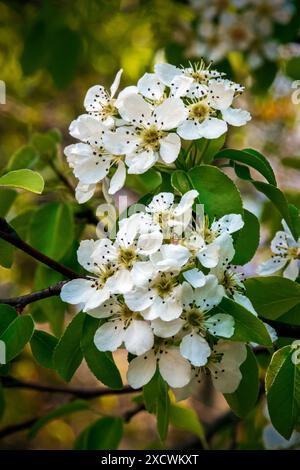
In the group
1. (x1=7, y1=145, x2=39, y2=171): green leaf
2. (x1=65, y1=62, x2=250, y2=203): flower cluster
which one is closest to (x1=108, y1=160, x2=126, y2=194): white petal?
(x1=65, y1=62, x2=250, y2=203): flower cluster

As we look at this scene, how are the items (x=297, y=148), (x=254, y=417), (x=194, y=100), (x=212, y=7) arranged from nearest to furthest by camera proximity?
(x=194, y=100) < (x=254, y=417) < (x=212, y=7) < (x=297, y=148)

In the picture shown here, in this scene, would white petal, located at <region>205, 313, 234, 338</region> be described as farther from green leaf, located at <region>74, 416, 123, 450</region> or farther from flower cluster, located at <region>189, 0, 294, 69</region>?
flower cluster, located at <region>189, 0, 294, 69</region>

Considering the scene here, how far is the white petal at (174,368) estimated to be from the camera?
3.17 feet

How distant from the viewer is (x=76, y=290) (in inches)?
40.3

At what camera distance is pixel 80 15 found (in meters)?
2.68

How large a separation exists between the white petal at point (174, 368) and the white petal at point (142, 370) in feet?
0.05

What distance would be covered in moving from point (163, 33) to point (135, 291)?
191 centimetres

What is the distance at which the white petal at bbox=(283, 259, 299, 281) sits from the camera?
122 cm

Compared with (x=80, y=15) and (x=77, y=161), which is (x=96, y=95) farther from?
(x=80, y=15)

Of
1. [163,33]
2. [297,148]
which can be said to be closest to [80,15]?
[163,33]

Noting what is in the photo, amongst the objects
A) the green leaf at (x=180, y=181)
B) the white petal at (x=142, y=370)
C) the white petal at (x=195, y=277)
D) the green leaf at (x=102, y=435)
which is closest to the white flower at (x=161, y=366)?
the white petal at (x=142, y=370)

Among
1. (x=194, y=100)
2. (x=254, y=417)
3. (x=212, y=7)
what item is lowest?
(x=254, y=417)

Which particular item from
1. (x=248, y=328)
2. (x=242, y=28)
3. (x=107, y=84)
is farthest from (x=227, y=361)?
(x=107, y=84)

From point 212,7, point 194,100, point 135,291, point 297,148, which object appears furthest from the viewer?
point 297,148
